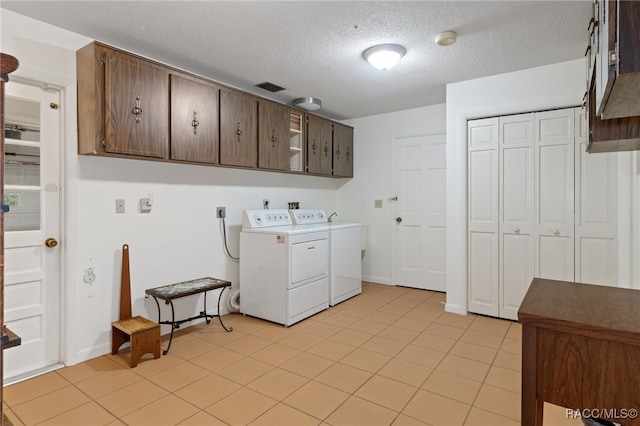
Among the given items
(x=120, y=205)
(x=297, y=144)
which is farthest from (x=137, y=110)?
(x=297, y=144)

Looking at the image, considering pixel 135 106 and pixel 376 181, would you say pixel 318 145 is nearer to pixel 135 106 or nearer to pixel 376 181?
pixel 376 181

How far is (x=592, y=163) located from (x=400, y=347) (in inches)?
92.4

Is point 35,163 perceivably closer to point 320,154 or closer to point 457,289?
point 320,154

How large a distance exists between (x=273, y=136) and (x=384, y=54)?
5.00 feet

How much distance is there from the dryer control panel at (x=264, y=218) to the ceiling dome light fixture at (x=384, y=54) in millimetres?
1926

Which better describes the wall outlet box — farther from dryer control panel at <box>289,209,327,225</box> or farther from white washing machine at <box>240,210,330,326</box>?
dryer control panel at <box>289,209,327,225</box>

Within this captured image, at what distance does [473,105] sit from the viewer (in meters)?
3.57

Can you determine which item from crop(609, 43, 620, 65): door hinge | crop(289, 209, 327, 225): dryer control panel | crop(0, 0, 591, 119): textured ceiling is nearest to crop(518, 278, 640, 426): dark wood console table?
crop(609, 43, 620, 65): door hinge

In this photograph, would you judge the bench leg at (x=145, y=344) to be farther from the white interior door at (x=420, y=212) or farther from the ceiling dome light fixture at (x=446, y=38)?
the white interior door at (x=420, y=212)

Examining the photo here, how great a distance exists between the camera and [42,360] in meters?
2.47

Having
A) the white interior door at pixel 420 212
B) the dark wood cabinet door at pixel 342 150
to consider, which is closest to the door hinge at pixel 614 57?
the white interior door at pixel 420 212

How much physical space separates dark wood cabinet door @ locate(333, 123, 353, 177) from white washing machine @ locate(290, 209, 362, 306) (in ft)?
2.54

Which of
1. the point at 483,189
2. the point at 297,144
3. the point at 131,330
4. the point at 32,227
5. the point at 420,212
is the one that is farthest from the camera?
the point at 420,212

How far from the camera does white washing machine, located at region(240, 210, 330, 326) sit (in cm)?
332
